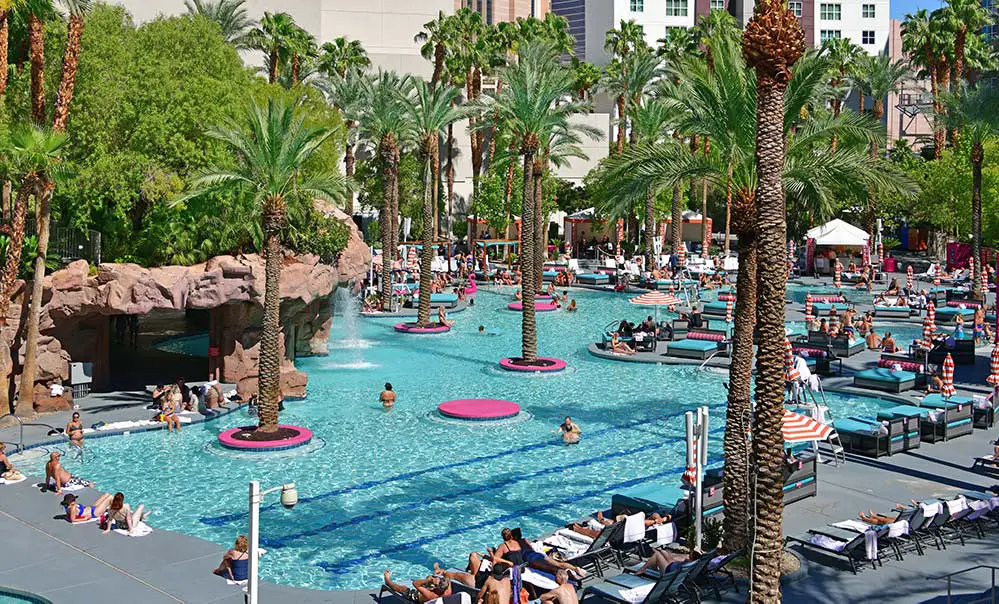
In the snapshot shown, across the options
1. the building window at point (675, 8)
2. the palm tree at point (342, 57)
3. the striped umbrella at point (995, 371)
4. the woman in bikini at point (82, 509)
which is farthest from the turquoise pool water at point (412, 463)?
the building window at point (675, 8)

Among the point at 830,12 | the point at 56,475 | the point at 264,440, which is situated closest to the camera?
the point at 56,475

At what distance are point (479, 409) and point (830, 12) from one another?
3501 inches

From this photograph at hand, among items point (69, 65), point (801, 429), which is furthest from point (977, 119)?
point (69, 65)

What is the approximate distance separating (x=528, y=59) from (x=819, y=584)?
22.9 meters

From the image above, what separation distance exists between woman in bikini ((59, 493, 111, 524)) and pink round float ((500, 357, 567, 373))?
1707cm

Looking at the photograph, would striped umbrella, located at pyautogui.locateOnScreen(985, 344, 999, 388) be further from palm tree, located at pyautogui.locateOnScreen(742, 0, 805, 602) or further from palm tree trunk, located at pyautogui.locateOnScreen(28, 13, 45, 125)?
palm tree trunk, located at pyautogui.locateOnScreen(28, 13, 45, 125)

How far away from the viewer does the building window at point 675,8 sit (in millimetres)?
104125

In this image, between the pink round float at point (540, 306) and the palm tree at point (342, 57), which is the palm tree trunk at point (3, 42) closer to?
the pink round float at point (540, 306)

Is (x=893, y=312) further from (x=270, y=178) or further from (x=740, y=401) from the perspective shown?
(x=740, y=401)

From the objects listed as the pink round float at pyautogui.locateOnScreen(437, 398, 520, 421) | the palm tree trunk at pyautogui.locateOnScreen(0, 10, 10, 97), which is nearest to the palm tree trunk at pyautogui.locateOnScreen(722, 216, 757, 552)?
the pink round float at pyautogui.locateOnScreen(437, 398, 520, 421)

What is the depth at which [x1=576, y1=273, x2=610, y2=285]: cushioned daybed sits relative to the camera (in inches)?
2313

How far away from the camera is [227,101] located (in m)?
33.0

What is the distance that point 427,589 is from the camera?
46.2ft

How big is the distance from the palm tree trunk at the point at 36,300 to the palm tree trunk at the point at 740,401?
17.4 metres
